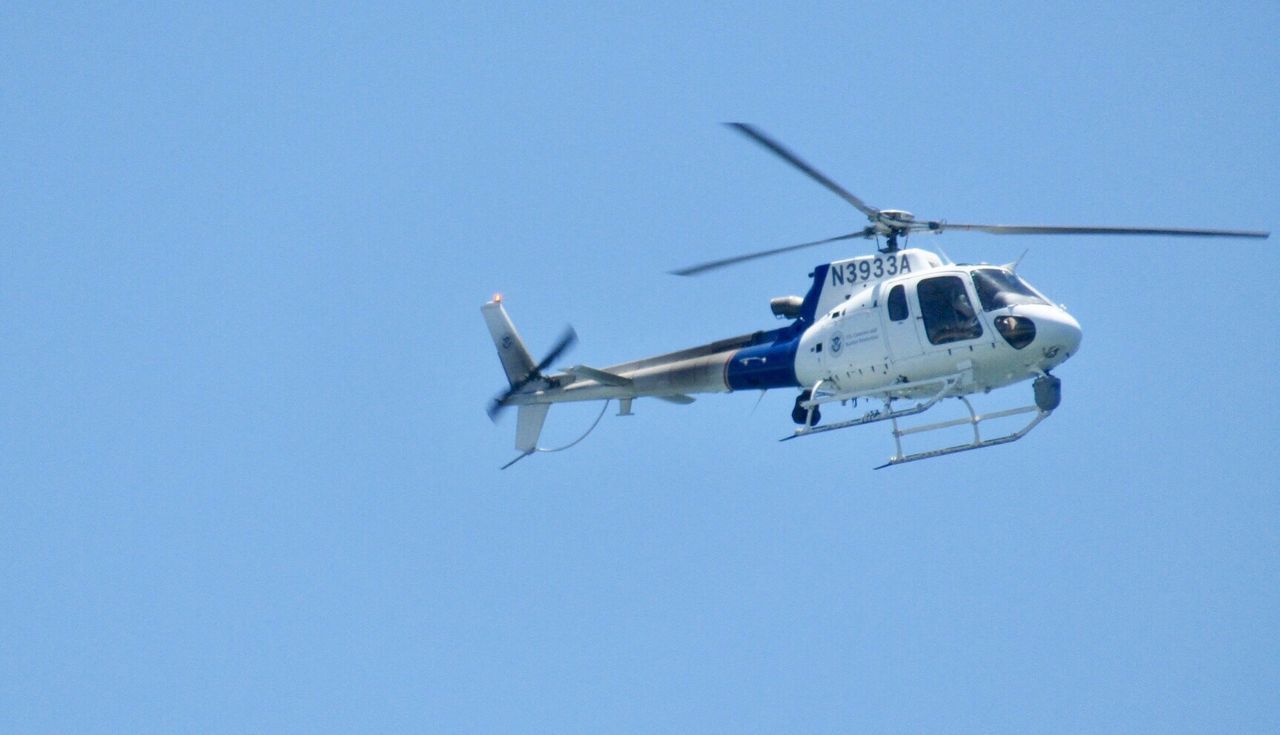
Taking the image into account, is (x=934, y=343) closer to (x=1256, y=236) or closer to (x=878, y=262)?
(x=878, y=262)

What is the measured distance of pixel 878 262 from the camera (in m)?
18.6

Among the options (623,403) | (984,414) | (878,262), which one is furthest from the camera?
(623,403)

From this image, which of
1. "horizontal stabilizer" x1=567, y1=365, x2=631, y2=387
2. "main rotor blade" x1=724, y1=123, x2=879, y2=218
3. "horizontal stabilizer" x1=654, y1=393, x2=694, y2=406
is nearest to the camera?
"main rotor blade" x1=724, y1=123, x2=879, y2=218

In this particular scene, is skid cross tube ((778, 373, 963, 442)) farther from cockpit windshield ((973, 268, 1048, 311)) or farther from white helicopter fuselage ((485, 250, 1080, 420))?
cockpit windshield ((973, 268, 1048, 311))

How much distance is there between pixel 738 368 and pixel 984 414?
3.07m

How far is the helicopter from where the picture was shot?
56.1ft

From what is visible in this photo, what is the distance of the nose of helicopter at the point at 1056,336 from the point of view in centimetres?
1697

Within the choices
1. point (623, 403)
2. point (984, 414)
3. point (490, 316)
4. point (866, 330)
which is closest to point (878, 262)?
point (866, 330)

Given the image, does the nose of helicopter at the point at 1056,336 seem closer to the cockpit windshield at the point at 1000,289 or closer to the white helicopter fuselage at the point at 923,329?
the white helicopter fuselage at the point at 923,329

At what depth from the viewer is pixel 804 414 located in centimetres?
1877

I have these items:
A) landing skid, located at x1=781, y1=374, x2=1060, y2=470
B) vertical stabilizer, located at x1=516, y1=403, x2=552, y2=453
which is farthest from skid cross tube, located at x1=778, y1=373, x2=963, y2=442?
vertical stabilizer, located at x1=516, y1=403, x2=552, y2=453

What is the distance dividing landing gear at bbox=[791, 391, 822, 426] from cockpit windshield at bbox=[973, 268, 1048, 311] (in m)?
2.22

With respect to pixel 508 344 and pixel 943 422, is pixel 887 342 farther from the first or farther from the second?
pixel 508 344

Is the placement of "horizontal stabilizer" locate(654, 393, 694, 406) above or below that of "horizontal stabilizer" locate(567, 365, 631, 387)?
below
